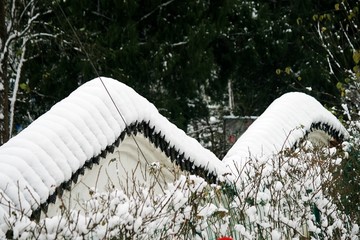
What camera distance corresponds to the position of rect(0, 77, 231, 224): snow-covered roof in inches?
159

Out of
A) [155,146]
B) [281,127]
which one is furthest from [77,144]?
[281,127]

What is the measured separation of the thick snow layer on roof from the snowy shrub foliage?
104 cm

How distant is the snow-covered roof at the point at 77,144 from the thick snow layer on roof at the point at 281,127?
23.8 inches

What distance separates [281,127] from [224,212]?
370cm

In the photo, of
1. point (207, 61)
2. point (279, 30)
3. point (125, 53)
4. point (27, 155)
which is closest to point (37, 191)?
point (27, 155)

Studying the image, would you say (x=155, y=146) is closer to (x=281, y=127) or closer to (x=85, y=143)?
(x=85, y=143)

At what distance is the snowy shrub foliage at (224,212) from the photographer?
343cm

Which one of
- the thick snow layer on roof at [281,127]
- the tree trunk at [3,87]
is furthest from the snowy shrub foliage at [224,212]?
the tree trunk at [3,87]

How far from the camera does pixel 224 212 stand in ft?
14.5

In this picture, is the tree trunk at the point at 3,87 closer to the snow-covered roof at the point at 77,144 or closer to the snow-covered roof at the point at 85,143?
the snow-covered roof at the point at 85,143

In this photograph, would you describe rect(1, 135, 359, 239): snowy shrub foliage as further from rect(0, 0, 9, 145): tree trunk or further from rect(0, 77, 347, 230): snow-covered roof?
rect(0, 0, 9, 145): tree trunk

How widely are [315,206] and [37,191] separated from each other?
199 cm

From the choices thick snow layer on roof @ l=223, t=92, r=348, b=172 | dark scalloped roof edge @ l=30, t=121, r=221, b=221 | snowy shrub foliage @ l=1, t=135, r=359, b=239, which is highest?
thick snow layer on roof @ l=223, t=92, r=348, b=172

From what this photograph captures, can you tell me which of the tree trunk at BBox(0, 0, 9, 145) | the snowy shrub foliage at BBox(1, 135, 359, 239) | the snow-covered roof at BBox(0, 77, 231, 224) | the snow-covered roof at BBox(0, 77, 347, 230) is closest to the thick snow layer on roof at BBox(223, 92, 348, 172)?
the snow-covered roof at BBox(0, 77, 347, 230)
